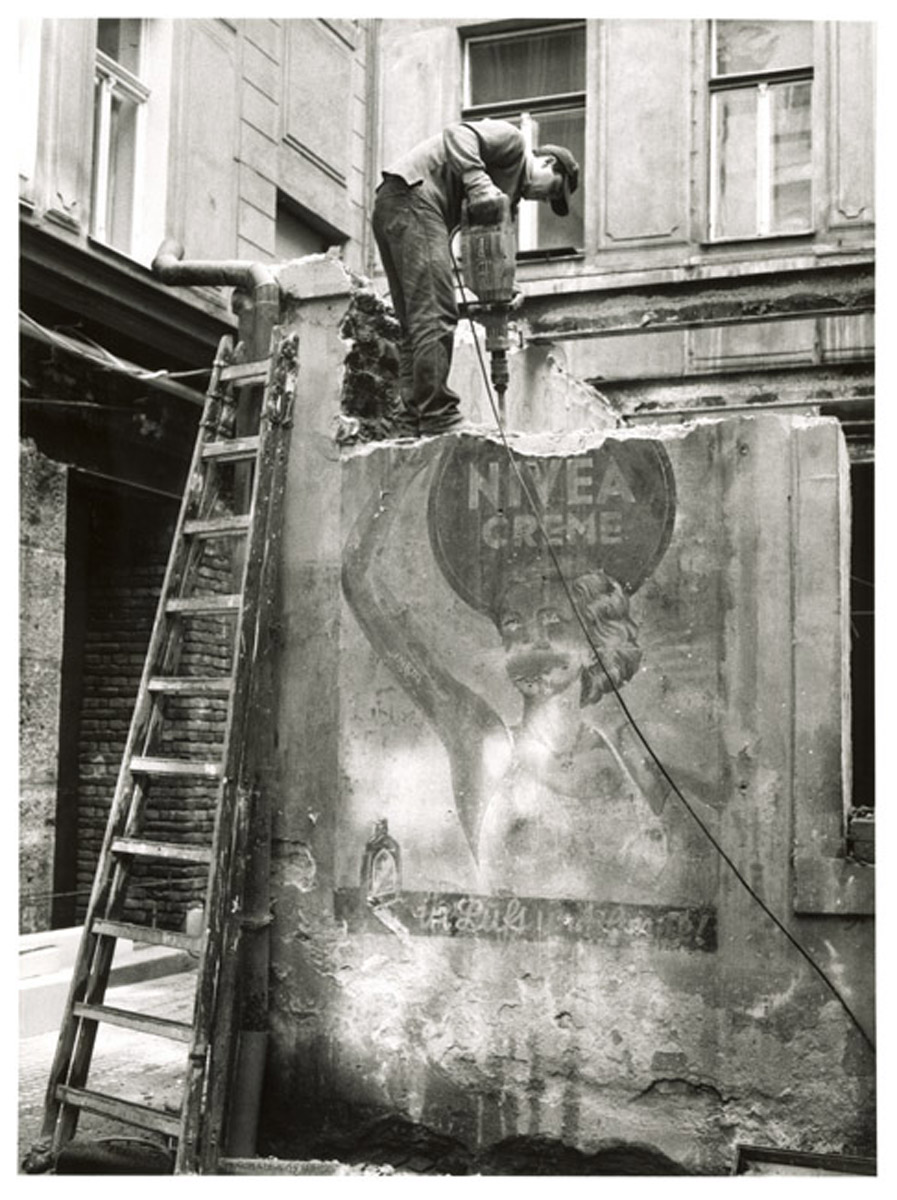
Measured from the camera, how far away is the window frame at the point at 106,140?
8055 millimetres

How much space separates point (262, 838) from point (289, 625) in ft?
2.58

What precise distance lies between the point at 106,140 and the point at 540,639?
5202 mm

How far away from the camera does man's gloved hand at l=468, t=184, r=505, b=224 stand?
16.9ft

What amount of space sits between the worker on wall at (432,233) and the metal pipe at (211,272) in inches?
19.5

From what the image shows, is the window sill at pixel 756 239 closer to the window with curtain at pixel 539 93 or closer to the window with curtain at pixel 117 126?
the window with curtain at pixel 539 93

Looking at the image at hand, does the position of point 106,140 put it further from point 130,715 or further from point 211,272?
point 130,715

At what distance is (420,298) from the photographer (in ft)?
17.0

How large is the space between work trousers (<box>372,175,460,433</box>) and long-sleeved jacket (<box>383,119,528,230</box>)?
0.19 ft

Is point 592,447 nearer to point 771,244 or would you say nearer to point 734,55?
point 771,244

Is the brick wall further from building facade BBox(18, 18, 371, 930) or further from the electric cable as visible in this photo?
the electric cable

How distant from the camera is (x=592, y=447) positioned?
4.68 m

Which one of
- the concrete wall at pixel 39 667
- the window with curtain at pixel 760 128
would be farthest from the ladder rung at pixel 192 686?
the window with curtain at pixel 760 128

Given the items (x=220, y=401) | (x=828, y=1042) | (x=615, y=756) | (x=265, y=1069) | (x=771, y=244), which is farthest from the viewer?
(x=771, y=244)

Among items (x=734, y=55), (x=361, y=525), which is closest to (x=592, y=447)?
(x=361, y=525)
